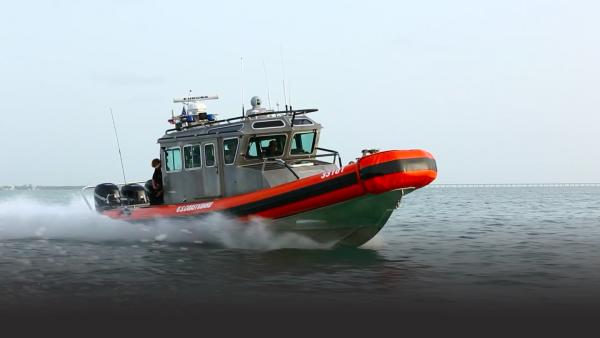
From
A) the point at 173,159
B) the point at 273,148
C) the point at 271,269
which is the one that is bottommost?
the point at 271,269

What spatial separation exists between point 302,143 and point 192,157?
2.67 m

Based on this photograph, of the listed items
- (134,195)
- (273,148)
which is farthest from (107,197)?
(273,148)

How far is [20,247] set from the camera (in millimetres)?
15430

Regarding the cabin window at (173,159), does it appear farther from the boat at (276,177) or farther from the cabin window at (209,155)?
the cabin window at (209,155)

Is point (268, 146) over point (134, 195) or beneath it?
over

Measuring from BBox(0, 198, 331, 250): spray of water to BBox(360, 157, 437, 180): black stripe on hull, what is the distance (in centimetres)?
214

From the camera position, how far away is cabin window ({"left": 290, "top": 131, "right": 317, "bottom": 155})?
48.4 feet

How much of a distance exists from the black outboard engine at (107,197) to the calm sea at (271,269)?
0.50m

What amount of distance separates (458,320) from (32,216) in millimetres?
18200

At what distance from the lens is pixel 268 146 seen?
14594mm

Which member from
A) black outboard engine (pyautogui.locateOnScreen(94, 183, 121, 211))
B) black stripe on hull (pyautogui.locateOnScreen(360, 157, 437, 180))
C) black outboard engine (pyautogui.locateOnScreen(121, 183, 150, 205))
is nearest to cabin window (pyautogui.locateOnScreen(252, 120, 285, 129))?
black stripe on hull (pyautogui.locateOnScreen(360, 157, 437, 180))

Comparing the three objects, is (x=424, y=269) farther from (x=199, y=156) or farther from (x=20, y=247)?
(x=20, y=247)

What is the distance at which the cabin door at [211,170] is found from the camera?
14938 mm

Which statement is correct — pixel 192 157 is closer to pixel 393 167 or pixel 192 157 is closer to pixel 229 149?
pixel 229 149
